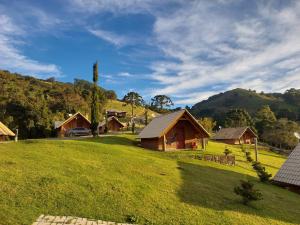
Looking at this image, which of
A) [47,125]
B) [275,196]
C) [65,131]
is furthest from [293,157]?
[47,125]

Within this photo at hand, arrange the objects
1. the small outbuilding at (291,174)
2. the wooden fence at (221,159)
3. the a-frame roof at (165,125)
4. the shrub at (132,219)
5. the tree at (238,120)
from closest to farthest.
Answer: the shrub at (132,219) → the small outbuilding at (291,174) → the wooden fence at (221,159) → the a-frame roof at (165,125) → the tree at (238,120)

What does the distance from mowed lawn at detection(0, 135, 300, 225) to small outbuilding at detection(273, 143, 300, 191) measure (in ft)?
3.20

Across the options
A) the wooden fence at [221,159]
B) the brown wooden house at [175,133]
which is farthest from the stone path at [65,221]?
the brown wooden house at [175,133]

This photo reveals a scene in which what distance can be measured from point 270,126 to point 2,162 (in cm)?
8609

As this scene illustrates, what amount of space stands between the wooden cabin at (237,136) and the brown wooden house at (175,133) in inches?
1367

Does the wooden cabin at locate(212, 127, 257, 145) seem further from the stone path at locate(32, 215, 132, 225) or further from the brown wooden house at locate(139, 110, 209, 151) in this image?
the stone path at locate(32, 215, 132, 225)

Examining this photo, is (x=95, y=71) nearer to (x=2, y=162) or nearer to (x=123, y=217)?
(x=2, y=162)

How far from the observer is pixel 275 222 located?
59.9 feet

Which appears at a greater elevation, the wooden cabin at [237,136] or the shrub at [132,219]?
the wooden cabin at [237,136]

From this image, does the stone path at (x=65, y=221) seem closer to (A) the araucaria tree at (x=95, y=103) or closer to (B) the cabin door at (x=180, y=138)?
(B) the cabin door at (x=180, y=138)

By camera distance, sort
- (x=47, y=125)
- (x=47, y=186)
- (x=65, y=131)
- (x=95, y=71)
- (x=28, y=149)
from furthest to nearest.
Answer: (x=47, y=125)
(x=65, y=131)
(x=95, y=71)
(x=28, y=149)
(x=47, y=186)

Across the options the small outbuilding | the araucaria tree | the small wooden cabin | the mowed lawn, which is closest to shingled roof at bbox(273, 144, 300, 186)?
the small outbuilding

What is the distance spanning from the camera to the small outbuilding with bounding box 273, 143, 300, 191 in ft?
96.5

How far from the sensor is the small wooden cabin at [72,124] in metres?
74.1
